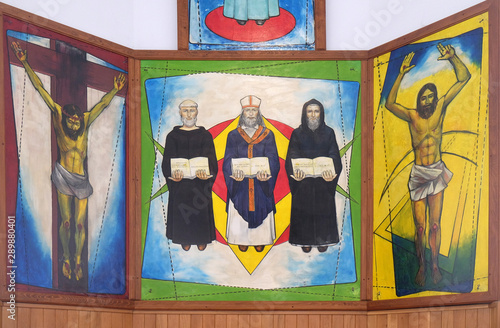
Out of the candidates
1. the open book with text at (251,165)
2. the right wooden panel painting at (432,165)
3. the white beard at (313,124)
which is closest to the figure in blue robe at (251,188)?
the open book with text at (251,165)

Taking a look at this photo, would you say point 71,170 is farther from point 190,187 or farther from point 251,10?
point 251,10

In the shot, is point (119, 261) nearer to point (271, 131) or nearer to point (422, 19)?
point (271, 131)

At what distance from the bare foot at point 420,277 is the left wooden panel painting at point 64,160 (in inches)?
88.5

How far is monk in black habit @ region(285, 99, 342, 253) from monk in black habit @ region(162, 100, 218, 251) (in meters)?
0.67

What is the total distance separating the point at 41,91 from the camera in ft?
12.0

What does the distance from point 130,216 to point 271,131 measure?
4.38 feet

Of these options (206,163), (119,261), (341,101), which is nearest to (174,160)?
(206,163)

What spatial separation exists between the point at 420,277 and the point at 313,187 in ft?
3.54

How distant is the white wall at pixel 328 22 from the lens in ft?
13.8

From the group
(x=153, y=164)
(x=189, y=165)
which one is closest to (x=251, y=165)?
(x=189, y=165)

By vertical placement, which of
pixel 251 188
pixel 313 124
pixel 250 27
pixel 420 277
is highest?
pixel 250 27

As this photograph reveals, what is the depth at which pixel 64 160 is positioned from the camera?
384 cm

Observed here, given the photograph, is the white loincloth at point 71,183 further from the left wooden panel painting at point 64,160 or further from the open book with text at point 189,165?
the open book with text at point 189,165

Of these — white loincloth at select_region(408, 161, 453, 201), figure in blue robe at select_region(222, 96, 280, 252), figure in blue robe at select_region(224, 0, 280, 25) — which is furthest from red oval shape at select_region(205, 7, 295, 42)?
white loincloth at select_region(408, 161, 453, 201)
